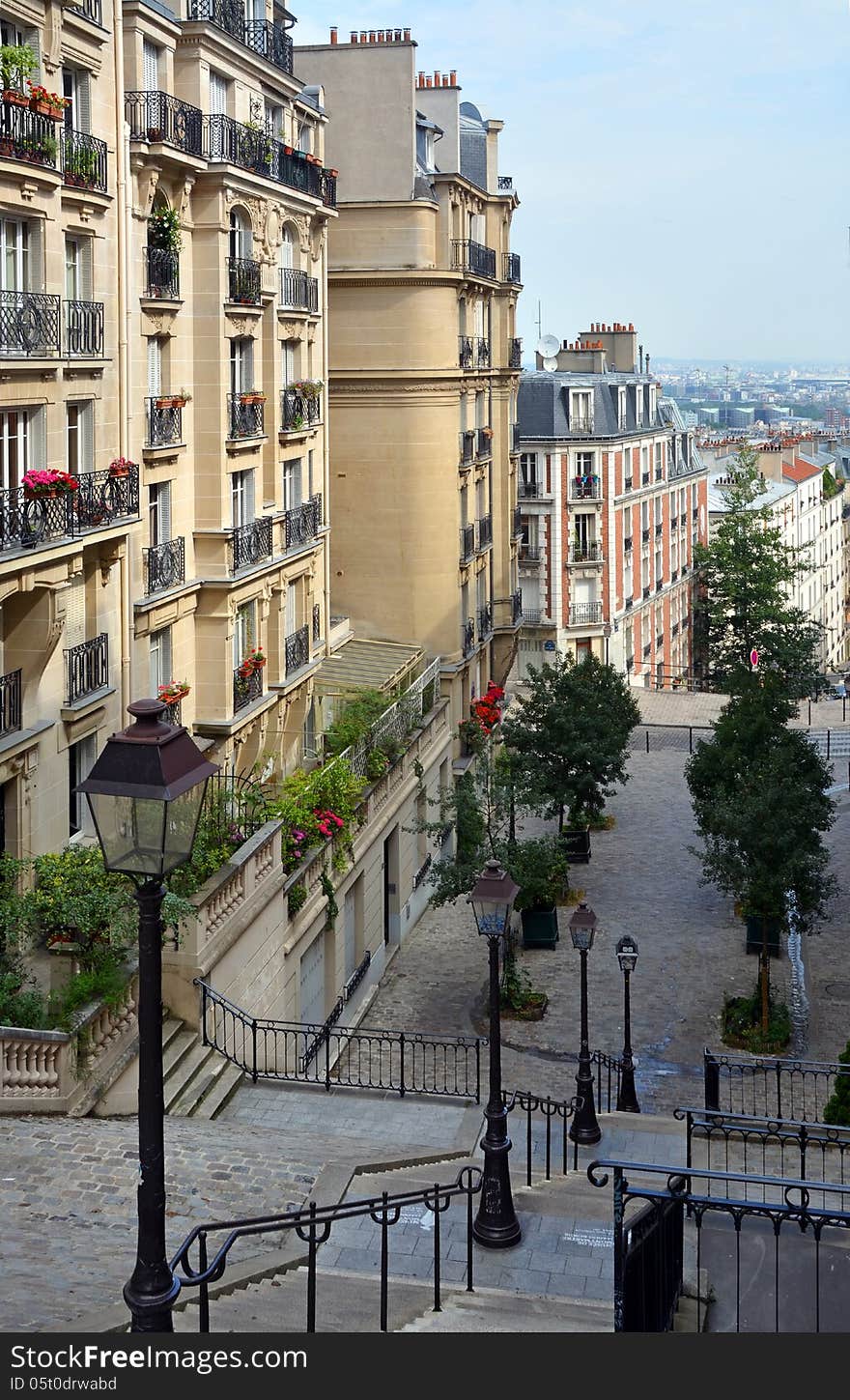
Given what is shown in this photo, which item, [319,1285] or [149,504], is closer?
[319,1285]

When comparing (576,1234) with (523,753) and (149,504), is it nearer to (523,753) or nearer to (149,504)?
(149,504)

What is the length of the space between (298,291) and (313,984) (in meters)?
12.4

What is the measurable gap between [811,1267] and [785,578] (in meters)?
52.8

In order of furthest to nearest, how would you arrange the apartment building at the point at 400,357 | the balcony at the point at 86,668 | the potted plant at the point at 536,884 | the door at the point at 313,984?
the apartment building at the point at 400,357, the potted plant at the point at 536,884, the door at the point at 313,984, the balcony at the point at 86,668

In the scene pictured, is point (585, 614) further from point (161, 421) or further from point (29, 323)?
point (29, 323)

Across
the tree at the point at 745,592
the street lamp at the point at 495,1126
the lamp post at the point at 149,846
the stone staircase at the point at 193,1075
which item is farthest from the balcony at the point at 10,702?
the tree at the point at 745,592

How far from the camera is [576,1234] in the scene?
43.8ft

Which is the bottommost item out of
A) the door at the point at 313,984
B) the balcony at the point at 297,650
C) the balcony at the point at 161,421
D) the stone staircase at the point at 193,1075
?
the door at the point at 313,984

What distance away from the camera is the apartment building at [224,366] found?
69.5 feet

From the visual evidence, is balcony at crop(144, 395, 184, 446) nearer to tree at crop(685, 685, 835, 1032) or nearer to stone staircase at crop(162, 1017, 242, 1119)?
stone staircase at crop(162, 1017, 242, 1119)

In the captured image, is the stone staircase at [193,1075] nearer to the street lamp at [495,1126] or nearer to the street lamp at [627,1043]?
the street lamp at [495,1126]

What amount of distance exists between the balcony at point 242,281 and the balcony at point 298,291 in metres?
2.35

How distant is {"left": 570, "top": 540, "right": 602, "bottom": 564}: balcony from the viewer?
56906 millimetres
